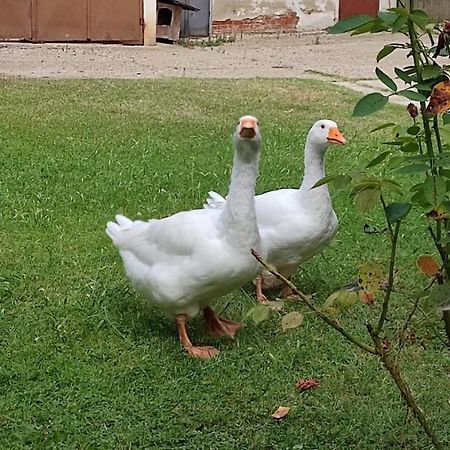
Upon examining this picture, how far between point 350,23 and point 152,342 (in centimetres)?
213

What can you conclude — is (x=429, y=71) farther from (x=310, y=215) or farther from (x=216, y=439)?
(x=310, y=215)

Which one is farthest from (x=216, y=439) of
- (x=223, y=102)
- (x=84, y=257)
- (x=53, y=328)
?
(x=223, y=102)

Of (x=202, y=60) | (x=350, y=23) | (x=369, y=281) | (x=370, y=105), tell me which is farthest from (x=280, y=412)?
(x=202, y=60)

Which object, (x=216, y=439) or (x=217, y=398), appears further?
(x=217, y=398)

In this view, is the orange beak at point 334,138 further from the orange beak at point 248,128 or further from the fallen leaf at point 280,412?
the fallen leaf at point 280,412

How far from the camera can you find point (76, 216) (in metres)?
5.24

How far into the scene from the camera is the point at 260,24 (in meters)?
16.6

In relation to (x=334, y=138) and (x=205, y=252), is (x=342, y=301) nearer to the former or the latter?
(x=205, y=252)

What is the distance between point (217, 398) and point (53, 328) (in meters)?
0.87

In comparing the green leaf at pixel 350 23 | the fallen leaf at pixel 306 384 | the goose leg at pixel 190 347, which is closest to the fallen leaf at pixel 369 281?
the green leaf at pixel 350 23

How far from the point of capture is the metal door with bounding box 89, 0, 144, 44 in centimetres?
1420

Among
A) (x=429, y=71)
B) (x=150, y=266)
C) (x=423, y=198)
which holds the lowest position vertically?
(x=150, y=266)

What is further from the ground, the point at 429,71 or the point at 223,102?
the point at 429,71

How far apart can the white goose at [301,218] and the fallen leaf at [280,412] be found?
0.93 meters
